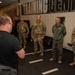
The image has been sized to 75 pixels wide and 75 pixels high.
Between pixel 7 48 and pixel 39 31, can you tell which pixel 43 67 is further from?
pixel 7 48

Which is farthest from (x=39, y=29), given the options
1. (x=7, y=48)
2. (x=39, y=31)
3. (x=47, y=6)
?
(x=7, y=48)

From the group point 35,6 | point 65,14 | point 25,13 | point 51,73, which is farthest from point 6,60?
point 25,13

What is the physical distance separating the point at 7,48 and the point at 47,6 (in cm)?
A: 587

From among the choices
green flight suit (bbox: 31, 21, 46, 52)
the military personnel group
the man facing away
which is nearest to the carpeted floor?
the military personnel group

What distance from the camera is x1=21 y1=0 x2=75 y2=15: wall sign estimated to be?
5.65m

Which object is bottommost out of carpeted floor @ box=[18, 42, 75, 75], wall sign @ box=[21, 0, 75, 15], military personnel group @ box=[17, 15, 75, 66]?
carpeted floor @ box=[18, 42, 75, 75]

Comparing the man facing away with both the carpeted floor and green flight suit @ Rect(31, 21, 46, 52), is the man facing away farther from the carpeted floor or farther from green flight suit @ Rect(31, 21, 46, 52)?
green flight suit @ Rect(31, 21, 46, 52)

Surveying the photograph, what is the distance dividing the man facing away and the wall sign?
4.38 metres

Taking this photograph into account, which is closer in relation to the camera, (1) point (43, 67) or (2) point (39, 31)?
(1) point (43, 67)

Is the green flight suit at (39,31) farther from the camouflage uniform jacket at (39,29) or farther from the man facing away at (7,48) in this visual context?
the man facing away at (7,48)

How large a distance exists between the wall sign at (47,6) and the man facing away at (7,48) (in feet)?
14.4

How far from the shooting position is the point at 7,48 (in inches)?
57.1

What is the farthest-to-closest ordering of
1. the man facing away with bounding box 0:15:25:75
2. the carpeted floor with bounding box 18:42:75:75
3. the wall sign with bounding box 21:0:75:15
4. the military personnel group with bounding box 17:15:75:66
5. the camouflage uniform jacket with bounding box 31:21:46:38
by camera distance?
the wall sign with bounding box 21:0:75:15 < the camouflage uniform jacket with bounding box 31:21:46:38 < the military personnel group with bounding box 17:15:75:66 < the carpeted floor with bounding box 18:42:75:75 < the man facing away with bounding box 0:15:25:75

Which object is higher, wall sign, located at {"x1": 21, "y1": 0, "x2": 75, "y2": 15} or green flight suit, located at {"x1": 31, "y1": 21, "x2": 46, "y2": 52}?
wall sign, located at {"x1": 21, "y1": 0, "x2": 75, "y2": 15}
